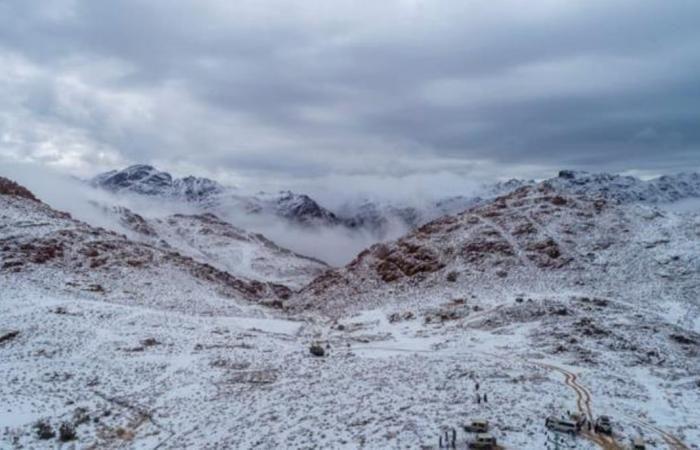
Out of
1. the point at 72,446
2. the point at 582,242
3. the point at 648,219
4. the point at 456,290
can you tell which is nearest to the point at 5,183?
the point at 456,290

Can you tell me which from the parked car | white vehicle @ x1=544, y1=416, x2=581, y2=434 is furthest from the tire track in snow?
white vehicle @ x1=544, y1=416, x2=581, y2=434

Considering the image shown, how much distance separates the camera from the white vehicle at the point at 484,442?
20453 mm

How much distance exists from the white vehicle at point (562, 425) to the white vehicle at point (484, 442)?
326 cm

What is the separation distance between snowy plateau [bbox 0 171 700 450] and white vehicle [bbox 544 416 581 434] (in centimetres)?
45

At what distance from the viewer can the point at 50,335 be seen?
128 ft

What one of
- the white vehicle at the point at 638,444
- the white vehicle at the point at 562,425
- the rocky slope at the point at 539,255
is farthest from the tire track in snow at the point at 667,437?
the rocky slope at the point at 539,255

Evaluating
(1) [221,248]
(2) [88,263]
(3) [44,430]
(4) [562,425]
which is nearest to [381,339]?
(4) [562,425]

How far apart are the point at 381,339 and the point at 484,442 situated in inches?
1112

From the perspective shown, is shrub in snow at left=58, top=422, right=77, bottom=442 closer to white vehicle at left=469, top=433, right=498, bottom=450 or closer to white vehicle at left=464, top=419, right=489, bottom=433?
white vehicle at left=464, top=419, right=489, bottom=433

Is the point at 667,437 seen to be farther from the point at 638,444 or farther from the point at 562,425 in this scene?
the point at 562,425

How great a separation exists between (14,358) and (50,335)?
4.32 metres

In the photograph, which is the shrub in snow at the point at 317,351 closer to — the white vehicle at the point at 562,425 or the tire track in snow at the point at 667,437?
the white vehicle at the point at 562,425

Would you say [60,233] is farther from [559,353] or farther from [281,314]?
[559,353]

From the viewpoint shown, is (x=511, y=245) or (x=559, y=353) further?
(x=511, y=245)
